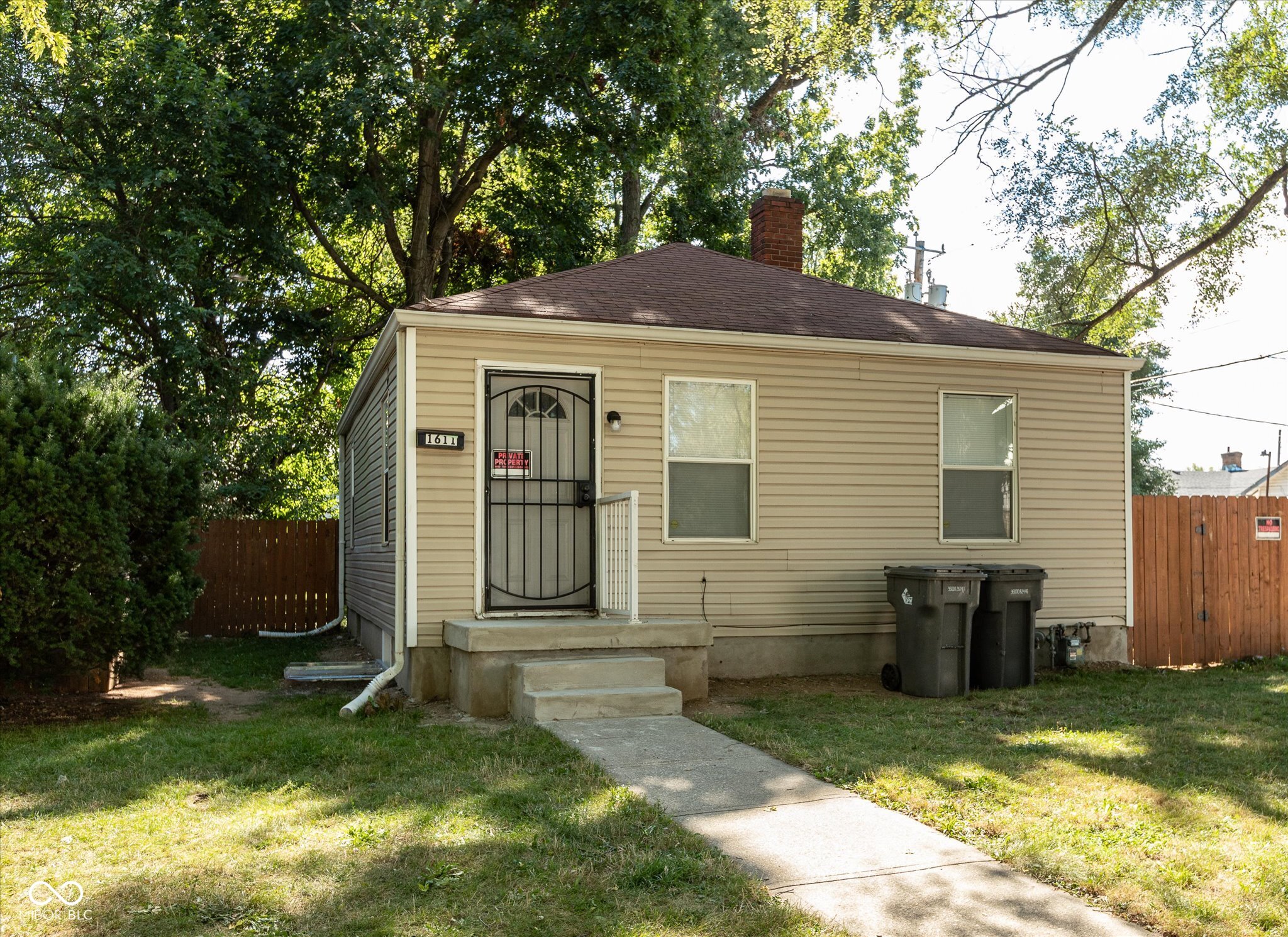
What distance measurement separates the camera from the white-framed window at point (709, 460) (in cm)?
900

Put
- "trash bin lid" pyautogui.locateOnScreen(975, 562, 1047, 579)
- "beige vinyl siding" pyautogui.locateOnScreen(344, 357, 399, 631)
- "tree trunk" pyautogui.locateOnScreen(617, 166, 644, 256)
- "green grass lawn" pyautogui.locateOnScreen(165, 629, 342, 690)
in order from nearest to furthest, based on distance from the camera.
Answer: "trash bin lid" pyautogui.locateOnScreen(975, 562, 1047, 579) < "beige vinyl siding" pyautogui.locateOnScreen(344, 357, 399, 631) < "green grass lawn" pyautogui.locateOnScreen(165, 629, 342, 690) < "tree trunk" pyautogui.locateOnScreen(617, 166, 644, 256)

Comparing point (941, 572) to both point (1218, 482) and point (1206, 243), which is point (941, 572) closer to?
point (1206, 243)

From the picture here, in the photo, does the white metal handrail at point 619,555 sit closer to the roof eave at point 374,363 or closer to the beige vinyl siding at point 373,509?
the beige vinyl siding at point 373,509

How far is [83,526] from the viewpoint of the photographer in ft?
23.6

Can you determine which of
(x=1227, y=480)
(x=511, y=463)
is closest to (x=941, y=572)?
(x=511, y=463)

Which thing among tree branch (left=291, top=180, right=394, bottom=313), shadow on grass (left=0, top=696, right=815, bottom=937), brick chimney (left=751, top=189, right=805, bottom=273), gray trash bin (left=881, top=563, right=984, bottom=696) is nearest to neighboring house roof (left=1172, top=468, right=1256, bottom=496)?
tree branch (left=291, top=180, right=394, bottom=313)

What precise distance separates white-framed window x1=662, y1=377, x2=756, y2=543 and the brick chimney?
3263mm

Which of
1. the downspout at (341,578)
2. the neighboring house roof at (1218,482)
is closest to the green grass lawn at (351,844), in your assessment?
the downspout at (341,578)

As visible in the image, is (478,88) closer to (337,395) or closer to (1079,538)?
(337,395)

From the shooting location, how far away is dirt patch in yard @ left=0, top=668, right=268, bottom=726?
25.0 feet

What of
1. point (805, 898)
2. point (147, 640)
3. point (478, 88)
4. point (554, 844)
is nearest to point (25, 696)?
point (147, 640)

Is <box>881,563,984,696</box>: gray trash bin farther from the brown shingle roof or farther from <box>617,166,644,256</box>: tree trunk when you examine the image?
<box>617,166,644,256</box>: tree trunk

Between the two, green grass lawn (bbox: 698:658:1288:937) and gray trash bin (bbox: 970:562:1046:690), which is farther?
gray trash bin (bbox: 970:562:1046:690)

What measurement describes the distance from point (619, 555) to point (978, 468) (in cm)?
367
